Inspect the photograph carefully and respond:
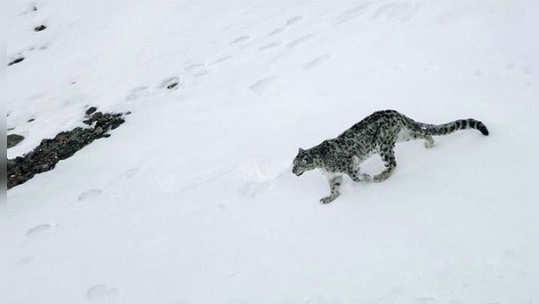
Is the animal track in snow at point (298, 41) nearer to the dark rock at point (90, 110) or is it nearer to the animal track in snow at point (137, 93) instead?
the animal track in snow at point (137, 93)

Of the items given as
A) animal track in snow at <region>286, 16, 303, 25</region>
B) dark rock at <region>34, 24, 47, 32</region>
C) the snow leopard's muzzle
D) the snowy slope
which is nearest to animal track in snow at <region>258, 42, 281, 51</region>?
the snowy slope

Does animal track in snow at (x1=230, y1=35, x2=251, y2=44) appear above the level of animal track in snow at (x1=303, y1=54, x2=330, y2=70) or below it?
above

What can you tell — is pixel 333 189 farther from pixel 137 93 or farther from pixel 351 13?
pixel 137 93

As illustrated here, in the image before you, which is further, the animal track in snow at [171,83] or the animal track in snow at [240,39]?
the animal track in snow at [240,39]

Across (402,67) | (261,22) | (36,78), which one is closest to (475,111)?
(402,67)

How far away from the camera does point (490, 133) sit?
9.29m

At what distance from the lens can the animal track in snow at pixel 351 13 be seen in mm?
15046

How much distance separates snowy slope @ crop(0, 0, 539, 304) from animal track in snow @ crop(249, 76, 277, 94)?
0.14 ft

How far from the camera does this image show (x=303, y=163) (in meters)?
9.27

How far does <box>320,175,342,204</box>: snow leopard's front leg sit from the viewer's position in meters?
9.22

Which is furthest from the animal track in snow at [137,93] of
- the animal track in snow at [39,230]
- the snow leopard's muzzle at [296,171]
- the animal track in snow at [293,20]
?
the snow leopard's muzzle at [296,171]

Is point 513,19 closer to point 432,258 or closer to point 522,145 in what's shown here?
point 522,145

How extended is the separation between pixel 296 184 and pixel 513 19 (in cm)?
602

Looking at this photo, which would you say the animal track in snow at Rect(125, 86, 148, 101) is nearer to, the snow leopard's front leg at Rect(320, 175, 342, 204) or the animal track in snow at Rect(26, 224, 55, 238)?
the animal track in snow at Rect(26, 224, 55, 238)
